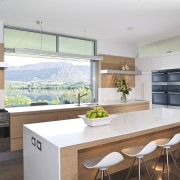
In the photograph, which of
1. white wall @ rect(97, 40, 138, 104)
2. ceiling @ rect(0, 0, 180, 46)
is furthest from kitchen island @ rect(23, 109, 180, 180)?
white wall @ rect(97, 40, 138, 104)

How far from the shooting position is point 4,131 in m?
3.29

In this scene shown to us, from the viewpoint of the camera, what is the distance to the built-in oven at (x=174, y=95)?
4.36 m

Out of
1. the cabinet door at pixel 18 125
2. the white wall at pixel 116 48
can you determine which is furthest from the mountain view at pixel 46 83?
the cabinet door at pixel 18 125

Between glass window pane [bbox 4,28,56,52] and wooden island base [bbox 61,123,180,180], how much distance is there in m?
2.84

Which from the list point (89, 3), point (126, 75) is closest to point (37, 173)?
point (89, 3)

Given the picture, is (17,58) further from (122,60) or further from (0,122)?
(122,60)

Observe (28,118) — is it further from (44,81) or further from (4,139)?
(44,81)

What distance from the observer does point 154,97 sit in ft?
16.2

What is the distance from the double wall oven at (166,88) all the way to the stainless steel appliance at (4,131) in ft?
11.4

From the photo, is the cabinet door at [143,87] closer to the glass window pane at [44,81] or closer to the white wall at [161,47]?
the white wall at [161,47]

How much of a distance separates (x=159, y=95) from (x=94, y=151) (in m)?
3.10

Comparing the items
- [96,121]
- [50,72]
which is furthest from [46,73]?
[96,121]

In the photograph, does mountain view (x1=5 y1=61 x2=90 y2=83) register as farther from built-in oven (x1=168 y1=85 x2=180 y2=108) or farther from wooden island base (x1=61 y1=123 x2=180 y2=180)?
wooden island base (x1=61 y1=123 x2=180 y2=180)

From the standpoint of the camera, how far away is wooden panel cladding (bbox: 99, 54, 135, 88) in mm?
5074
